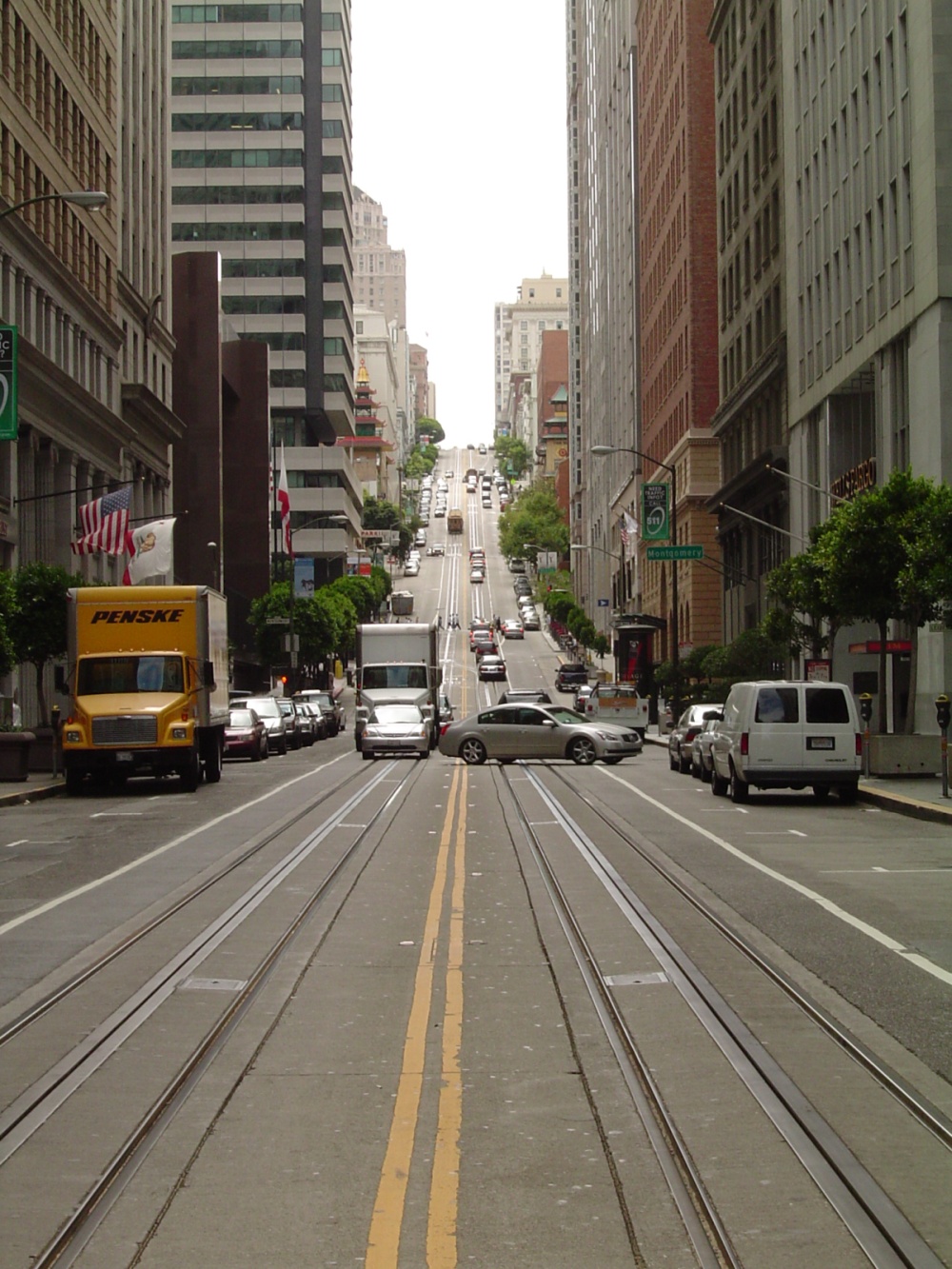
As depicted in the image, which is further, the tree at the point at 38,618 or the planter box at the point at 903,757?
the tree at the point at 38,618

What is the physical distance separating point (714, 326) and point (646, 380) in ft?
70.9

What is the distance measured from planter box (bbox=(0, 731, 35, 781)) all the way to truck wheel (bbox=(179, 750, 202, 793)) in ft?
10.7

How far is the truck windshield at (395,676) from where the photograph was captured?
48.6 metres

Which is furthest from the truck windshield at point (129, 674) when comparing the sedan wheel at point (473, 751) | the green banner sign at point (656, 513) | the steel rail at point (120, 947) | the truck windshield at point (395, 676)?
the green banner sign at point (656, 513)

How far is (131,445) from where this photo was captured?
214 feet

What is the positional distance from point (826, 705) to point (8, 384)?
15368 millimetres

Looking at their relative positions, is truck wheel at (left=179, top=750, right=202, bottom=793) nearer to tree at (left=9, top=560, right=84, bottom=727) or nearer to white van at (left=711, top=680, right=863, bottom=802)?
tree at (left=9, top=560, right=84, bottom=727)

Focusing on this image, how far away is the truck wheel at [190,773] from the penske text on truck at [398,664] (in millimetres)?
16918

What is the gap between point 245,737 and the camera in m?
45.0

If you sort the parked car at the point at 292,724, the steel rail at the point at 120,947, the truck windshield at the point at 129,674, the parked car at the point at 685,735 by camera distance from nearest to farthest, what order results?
the steel rail at the point at 120,947 → the truck windshield at the point at 129,674 → the parked car at the point at 685,735 → the parked car at the point at 292,724

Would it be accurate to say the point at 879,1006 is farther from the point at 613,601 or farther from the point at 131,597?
the point at 613,601

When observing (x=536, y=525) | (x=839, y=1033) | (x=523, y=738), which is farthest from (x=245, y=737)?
(x=536, y=525)

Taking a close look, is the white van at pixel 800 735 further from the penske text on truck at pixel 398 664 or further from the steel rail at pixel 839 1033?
the penske text on truck at pixel 398 664

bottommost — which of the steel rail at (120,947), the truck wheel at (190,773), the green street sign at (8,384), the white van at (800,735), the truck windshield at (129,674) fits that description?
the steel rail at (120,947)
